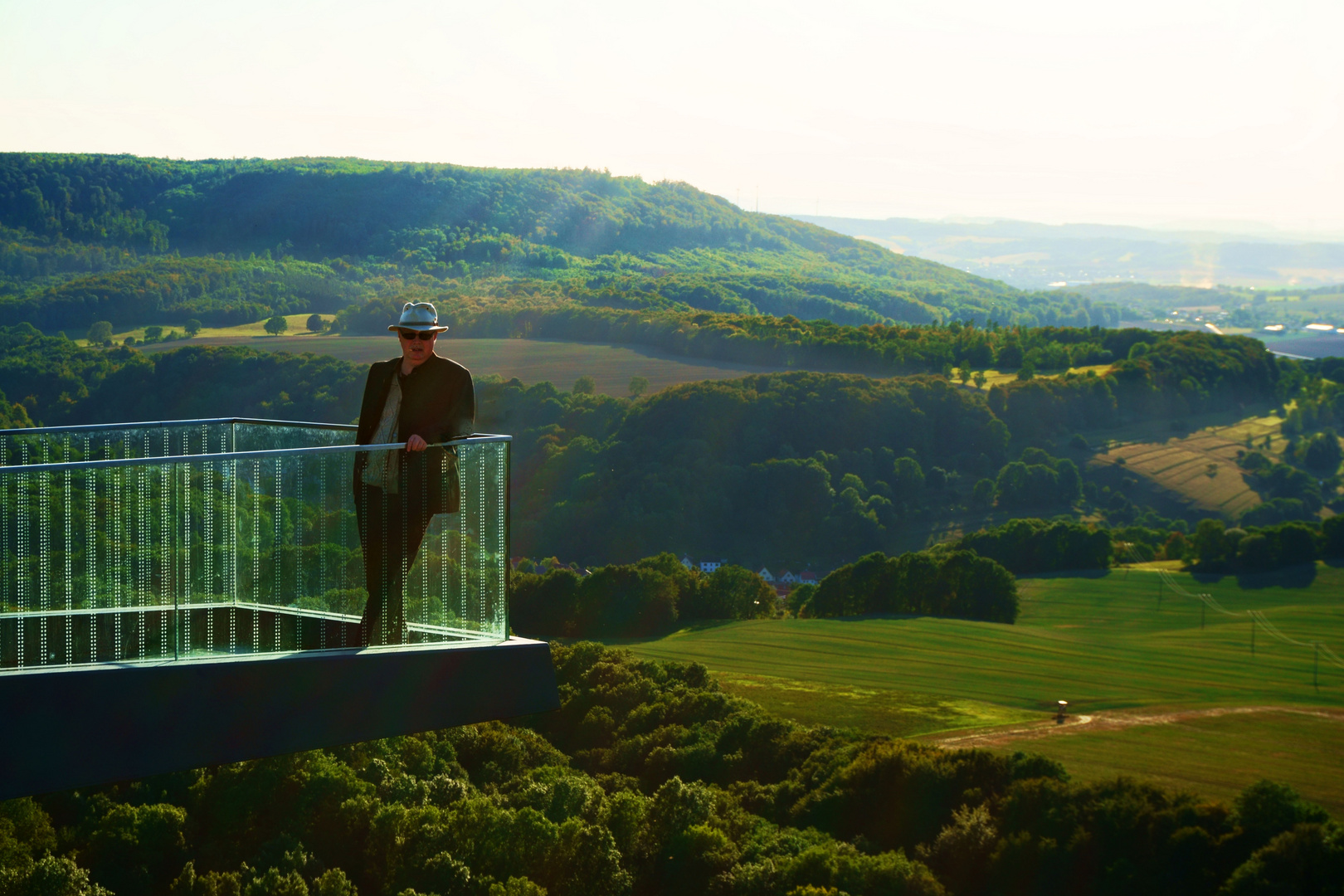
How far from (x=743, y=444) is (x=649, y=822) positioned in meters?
53.6

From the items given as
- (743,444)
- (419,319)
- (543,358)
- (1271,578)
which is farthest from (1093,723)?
(543,358)

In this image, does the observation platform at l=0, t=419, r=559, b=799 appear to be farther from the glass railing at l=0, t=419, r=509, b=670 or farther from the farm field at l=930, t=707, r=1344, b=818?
the farm field at l=930, t=707, r=1344, b=818

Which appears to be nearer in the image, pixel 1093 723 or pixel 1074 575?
pixel 1093 723

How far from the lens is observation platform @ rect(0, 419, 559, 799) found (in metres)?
4.50

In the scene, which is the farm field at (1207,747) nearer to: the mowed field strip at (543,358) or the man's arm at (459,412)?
the man's arm at (459,412)

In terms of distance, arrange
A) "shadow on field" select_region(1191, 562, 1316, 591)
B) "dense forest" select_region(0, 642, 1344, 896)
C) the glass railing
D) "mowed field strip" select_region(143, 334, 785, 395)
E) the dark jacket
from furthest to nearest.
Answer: "mowed field strip" select_region(143, 334, 785, 395)
"shadow on field" select_region(1191, 562, 1316, 591)
"dense forest" select_region(0, 642, 1344, 896)
the dark jacket
the glass railing

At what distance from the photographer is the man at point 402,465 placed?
Answer: 5.01m

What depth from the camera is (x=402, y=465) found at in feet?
16.6

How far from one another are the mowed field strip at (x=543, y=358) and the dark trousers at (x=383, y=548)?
222 feet

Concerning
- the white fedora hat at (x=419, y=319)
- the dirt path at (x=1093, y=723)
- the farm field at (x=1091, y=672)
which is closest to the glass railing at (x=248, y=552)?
the white fedora hat at (x=419, y=319)

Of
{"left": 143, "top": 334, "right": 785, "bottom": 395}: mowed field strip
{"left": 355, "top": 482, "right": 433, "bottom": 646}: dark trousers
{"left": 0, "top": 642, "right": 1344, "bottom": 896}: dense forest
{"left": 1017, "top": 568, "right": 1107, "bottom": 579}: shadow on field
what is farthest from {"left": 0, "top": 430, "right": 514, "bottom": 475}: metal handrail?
{"left": 143, "top": 334, "right": 785, "bottom": 395}: mowed field strip

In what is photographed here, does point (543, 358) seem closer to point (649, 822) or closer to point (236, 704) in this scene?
point (649, 822)

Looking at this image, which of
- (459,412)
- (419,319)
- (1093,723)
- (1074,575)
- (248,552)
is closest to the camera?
(419,319)

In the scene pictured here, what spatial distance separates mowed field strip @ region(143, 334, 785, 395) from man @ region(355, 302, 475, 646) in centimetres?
6767
